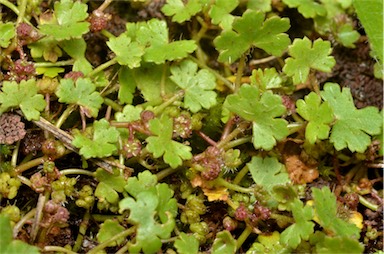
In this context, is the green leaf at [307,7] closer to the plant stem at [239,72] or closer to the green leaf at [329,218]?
the plant stem at [239,72]

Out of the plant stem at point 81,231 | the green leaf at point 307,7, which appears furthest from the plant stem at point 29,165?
the green leaf at point 307,7

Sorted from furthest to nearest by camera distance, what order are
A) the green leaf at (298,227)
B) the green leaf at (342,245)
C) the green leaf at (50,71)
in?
the green leaf at (50,71), the green leaf at (298,227), the green leaf at (342,245)

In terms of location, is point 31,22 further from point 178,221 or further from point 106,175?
point 178,221

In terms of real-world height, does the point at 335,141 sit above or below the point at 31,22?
below

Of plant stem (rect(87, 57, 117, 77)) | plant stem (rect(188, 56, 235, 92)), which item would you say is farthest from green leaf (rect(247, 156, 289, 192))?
plant stem (rect(87, 57, 117, 77))

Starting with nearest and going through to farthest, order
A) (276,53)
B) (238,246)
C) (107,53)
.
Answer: (238,246)
(276,53)
(107,53)

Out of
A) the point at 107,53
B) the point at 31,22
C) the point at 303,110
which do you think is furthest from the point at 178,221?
the point at 31,22
